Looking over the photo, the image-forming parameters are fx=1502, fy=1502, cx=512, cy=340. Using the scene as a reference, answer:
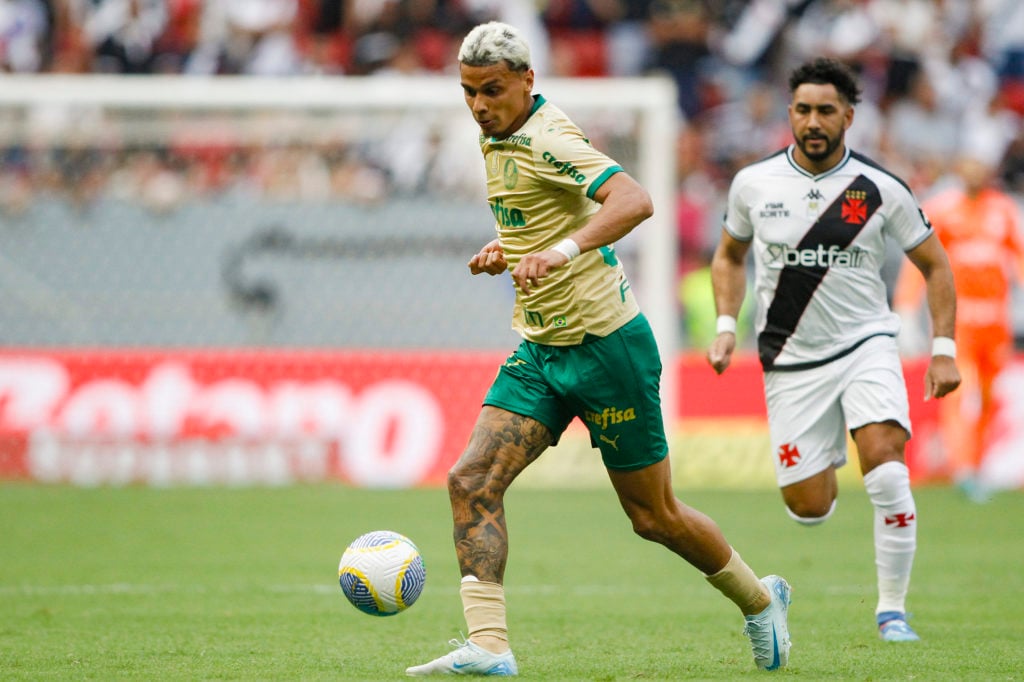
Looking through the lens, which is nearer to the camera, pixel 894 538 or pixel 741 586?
pixel 741 586

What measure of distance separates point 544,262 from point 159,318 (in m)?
10.7

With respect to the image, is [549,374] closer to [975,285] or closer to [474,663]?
[474,663]

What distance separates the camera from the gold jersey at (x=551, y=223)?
5664 millimetres

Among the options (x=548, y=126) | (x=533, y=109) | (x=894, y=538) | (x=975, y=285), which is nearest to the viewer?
(x=548, y=126)

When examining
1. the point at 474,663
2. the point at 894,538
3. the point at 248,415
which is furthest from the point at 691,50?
the point at 474,663

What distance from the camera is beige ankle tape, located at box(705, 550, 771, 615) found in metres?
6.01

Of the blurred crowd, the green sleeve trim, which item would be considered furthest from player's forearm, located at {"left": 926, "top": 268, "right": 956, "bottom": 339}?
the blurred crowd

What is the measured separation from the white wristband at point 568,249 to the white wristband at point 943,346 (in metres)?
2.40

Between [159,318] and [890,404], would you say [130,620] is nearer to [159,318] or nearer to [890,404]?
[890,404]

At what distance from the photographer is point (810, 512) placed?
23.9 ft

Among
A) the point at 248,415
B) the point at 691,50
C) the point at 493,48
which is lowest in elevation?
the point at 248,415

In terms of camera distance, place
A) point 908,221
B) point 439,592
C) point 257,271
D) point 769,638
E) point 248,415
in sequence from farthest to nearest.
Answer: point 257,271 → point 248,415 → point 439,592 → point 908,221 → point 769,638

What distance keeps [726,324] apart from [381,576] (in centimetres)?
236

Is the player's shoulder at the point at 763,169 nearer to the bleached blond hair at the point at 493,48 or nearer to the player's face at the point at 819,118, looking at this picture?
the player's face at the point at 819,118
